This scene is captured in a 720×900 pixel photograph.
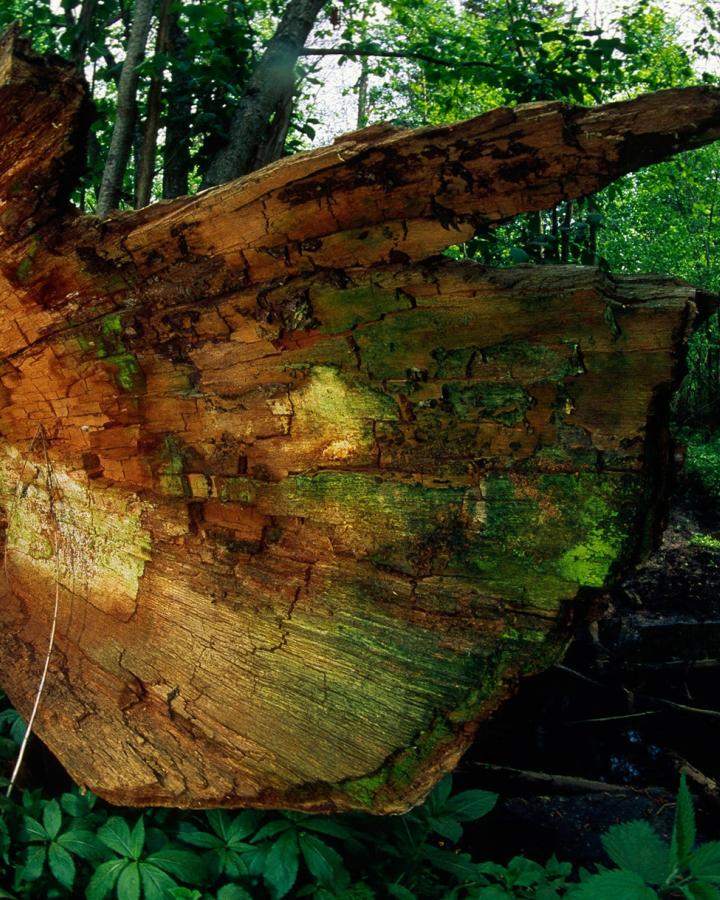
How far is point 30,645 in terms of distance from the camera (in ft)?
7.48

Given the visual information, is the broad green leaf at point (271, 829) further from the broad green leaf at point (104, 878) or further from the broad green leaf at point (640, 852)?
the broad green leaf at point (640, 852)

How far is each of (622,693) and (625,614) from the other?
677 mm

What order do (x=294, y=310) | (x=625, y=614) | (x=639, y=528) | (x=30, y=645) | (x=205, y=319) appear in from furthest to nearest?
1. (x=625, y=614)
2. (x=30, y=645)
3. (x=205, y=319)
4. (x=294, y=310)
5. (x=639, y=528)

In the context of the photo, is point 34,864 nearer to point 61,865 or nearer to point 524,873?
point 61,865

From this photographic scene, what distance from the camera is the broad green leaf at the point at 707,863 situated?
1393 millimetres

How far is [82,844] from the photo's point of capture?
1.83 m

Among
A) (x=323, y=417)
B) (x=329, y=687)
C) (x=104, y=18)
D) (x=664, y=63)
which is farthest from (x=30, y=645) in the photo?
(x=664, y=63)

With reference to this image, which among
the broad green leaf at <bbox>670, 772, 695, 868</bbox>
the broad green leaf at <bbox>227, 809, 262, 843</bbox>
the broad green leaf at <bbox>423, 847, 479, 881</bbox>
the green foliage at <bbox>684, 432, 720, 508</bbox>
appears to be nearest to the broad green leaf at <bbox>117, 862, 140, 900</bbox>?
the broad green leaf at <bbox>227, 809, 262, 843</bbox>

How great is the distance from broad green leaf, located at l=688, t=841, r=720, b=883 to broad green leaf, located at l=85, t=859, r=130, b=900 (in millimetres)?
1265

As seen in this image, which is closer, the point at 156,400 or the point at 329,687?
the point at 329,687

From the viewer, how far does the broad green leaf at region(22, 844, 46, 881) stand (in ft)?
5.73

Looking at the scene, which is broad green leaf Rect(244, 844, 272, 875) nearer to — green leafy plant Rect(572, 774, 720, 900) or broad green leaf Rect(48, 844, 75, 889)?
broad green leaf Rect(48, 844, 75, 889)

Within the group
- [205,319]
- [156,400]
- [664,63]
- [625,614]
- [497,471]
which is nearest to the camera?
→ [497,471]

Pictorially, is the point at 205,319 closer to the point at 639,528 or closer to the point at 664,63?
the point at 639,528
